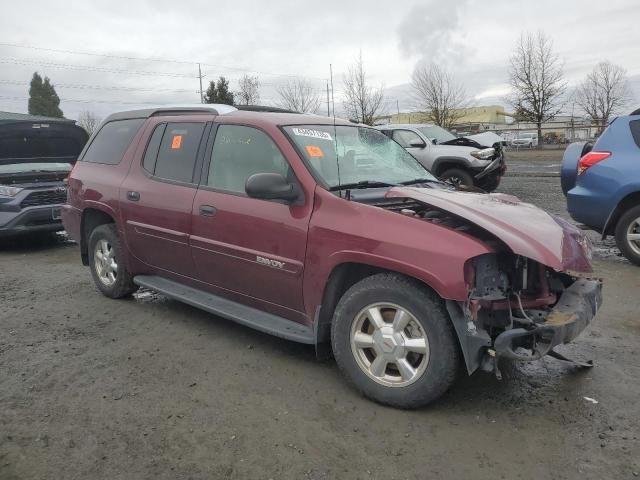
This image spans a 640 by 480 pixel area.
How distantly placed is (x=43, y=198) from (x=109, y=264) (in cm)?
361

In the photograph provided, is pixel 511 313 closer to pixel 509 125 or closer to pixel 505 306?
pixel 505 306

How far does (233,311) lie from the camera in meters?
4.05

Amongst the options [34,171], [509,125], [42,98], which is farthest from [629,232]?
[42,98]

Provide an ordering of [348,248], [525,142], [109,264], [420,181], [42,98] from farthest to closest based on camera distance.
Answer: [42,98] → [525,142] → [109,264] → [420,181] → [348,248]

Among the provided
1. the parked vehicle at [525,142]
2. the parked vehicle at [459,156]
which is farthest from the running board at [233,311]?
the parked vehicle at [525,142]

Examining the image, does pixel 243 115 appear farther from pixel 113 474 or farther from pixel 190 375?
pixel 113 474

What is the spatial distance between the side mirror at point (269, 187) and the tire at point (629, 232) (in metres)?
4.58

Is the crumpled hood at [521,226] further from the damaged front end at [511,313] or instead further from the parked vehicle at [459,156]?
the parked vehicle at [459,156]

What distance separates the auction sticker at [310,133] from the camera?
400cm

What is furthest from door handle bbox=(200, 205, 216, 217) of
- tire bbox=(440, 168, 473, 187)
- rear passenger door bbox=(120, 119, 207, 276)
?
tire bbox=(440, 168, 473, 187)

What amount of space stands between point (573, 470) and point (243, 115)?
318 centimetres

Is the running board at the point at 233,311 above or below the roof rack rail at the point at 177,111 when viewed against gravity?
below

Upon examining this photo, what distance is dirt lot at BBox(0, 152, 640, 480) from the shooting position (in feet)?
8.91

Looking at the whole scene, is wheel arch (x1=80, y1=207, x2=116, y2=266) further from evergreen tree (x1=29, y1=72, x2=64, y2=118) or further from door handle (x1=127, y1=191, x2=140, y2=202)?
evergreen tree (x1=29, y1=72, x2=64, y2=118)
